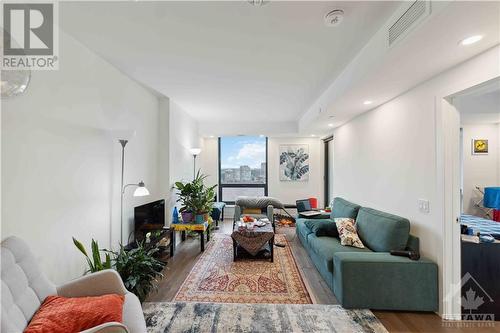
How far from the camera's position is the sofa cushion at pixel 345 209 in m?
3.62

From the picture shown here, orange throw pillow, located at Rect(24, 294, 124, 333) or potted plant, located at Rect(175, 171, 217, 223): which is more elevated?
potted plant, located at Rect(175, 171, 217, 223)

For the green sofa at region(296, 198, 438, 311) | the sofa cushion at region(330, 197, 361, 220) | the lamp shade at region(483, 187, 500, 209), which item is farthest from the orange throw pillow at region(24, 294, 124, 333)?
the lamp shade at region(483, 187, 500, 209)

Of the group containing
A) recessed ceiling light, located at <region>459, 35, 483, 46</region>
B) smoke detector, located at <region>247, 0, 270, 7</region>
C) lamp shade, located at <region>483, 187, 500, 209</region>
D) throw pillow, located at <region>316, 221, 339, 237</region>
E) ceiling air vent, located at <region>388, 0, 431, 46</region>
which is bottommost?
throw pillow, located at <region>316, 221, 339, 237</region>

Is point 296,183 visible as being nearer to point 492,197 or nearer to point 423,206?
point 492,197

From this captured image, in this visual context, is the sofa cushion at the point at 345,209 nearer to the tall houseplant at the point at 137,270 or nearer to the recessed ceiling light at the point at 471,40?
the recessed ceiling light at the point at 471,40

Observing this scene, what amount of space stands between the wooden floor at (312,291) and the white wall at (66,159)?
888 mm

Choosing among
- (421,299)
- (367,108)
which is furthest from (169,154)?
(421,299)

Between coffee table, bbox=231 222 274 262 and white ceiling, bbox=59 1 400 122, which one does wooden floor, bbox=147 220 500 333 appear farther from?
white ceiling, bbox=59 1 400 122

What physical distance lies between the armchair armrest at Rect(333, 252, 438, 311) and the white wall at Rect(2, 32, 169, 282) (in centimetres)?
273

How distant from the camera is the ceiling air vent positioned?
140 cm

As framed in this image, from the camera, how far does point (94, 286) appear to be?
175cm

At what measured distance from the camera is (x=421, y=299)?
2.26 m

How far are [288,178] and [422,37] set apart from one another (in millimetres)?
5410

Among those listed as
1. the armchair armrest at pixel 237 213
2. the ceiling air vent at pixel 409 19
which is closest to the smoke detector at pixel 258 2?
the ceiling air vent at pixel 409 19
